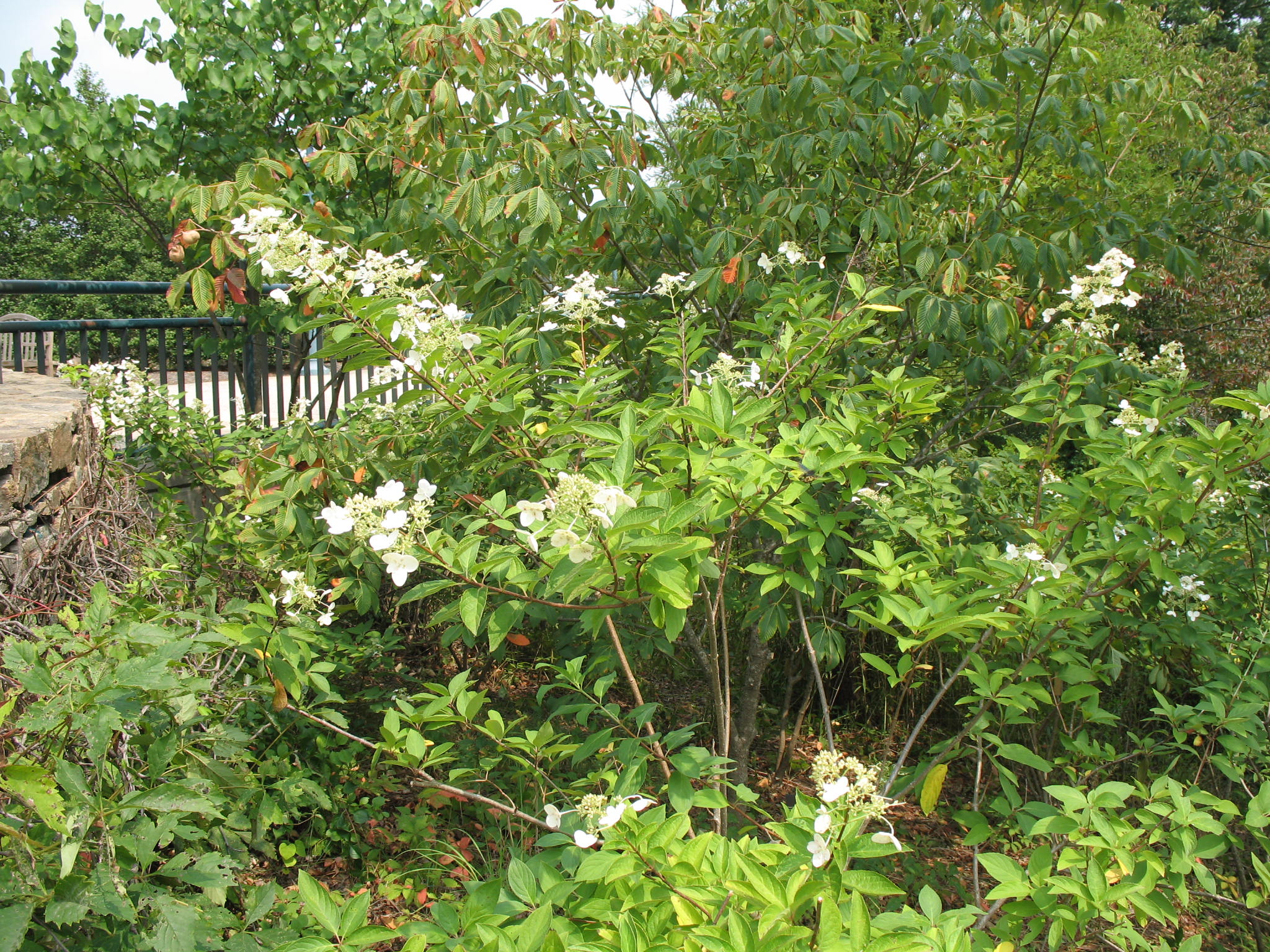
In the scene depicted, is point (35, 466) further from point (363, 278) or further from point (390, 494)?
point (390, 494)

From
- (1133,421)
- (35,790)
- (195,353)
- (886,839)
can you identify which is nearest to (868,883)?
(886,839)

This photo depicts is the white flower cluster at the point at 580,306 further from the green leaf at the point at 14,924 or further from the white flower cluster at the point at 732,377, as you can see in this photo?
the green leaf at the point at 14,924

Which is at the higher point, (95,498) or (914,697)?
(95,498)

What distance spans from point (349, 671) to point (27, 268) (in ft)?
91.8

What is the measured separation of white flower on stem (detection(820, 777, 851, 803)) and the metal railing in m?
3.08

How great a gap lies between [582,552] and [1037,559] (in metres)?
1.11

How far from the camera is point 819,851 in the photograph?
1.11 meters

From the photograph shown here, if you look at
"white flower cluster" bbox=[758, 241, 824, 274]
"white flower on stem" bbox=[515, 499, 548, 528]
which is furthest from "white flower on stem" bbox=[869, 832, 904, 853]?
"white flower cluster" bbox=[758, 241, 824, 274]

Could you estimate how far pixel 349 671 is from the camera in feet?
9.14

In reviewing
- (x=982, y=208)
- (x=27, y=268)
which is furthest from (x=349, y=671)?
(x=27, y=268)

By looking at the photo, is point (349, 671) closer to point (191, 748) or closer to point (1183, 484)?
point (191, 748)

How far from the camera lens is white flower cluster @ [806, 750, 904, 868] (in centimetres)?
108

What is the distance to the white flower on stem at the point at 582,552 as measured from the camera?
3.85 feet

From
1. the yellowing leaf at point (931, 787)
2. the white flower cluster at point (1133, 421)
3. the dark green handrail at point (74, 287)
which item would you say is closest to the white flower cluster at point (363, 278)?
the dark green handrail at point (74, 287)
